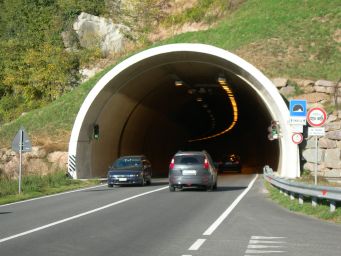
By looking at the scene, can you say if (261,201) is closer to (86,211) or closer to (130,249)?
(86,211)

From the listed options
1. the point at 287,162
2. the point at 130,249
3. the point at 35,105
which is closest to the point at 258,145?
the point at 35,105

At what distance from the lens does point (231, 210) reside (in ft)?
60.6

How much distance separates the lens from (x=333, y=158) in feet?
122

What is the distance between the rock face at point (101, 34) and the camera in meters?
65.2

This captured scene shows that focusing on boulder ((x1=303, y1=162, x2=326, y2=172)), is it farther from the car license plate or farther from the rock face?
the rock face

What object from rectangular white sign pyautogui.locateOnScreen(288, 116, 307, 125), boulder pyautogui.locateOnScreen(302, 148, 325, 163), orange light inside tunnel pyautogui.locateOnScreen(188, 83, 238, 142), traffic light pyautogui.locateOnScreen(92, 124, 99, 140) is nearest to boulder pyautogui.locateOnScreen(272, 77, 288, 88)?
orange light inside tunnel pyautogui.locateOnScreen(188, 83, 238, 142)

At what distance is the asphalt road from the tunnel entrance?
50.7ft

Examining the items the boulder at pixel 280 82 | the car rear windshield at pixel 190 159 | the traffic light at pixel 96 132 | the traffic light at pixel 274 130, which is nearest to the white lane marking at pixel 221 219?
the car rear windshield at pixel 190 159

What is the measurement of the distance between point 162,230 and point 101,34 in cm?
A: 5379

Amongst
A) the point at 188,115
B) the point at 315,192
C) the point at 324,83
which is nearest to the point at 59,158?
the point at 324,83

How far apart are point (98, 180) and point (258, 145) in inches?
1438

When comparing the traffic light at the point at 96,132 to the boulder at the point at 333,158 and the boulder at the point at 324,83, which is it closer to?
the boulder at the point at 333,158

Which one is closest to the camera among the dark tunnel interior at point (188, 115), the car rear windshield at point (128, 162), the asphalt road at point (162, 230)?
the asphalt road at point (162, 230)

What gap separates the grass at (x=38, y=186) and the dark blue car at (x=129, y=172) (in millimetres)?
1815
